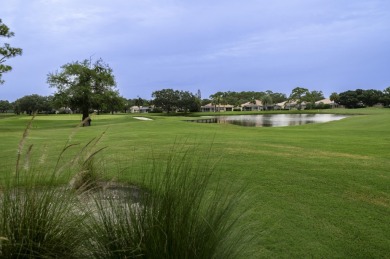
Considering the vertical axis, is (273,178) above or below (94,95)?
below

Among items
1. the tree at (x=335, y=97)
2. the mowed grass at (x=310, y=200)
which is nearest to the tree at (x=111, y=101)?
the mowed grass at (x=310, y=200)

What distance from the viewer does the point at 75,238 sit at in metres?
2.35

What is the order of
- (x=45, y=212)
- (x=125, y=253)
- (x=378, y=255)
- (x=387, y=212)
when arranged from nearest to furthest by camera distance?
1. (x=125, y=253)
2. (x=45, y=212)
3. (x=378, y=255)
4. (x=387, y=212)

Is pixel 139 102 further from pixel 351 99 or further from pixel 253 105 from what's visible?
pixel 351 99

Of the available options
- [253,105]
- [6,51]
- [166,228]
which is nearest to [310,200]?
[166,228]

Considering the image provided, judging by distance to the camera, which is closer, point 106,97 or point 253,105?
point 106,97

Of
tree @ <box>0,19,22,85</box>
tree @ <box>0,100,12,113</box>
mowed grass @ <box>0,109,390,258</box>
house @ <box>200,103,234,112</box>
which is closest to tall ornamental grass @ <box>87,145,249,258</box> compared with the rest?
mowed grass @ <box>0,109,390,258</box>

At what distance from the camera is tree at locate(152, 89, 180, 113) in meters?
105

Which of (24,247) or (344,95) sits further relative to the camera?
(344,95)

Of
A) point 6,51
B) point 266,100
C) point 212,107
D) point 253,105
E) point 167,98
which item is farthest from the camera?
point 253,105

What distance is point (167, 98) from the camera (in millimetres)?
104938

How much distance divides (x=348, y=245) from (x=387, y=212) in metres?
1.44

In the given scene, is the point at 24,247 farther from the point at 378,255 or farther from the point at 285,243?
the point at 378,255

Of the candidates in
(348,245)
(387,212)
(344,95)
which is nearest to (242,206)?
(348,245)
